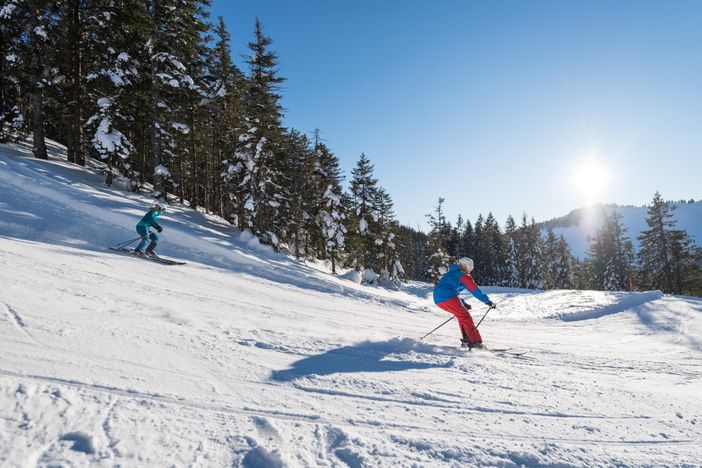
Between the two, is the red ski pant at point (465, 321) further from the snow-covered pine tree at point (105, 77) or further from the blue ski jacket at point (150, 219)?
the snow-covered pine tree at point (105, 77)

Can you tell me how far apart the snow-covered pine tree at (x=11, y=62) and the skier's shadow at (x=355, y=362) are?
22.4 m

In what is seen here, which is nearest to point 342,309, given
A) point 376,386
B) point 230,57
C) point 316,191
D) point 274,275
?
point 274,275

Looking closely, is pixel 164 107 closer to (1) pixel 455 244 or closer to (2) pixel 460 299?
(2) pixel 460 299

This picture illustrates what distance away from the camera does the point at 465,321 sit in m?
7.02

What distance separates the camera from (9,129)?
19.1 m

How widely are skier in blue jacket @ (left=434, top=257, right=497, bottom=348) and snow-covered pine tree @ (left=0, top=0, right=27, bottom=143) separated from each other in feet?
75.1

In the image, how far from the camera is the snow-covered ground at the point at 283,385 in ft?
9.48

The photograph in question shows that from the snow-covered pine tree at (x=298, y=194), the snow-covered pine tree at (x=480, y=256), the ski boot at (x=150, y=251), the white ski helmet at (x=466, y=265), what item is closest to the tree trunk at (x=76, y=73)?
the ski boot at (x=150, y=251)

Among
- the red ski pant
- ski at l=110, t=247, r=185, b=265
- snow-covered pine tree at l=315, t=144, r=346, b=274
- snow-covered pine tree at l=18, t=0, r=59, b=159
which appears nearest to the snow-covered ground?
the red ski pant

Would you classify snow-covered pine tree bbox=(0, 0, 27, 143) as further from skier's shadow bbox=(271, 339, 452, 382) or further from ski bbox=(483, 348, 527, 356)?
ski bbox=(483, 348, 527, 356)

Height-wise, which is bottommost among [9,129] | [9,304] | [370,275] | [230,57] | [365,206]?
[370,275]

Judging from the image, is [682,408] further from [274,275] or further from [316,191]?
[316,191]

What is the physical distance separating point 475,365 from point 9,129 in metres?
25.9

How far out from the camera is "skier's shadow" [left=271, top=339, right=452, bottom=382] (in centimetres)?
462
